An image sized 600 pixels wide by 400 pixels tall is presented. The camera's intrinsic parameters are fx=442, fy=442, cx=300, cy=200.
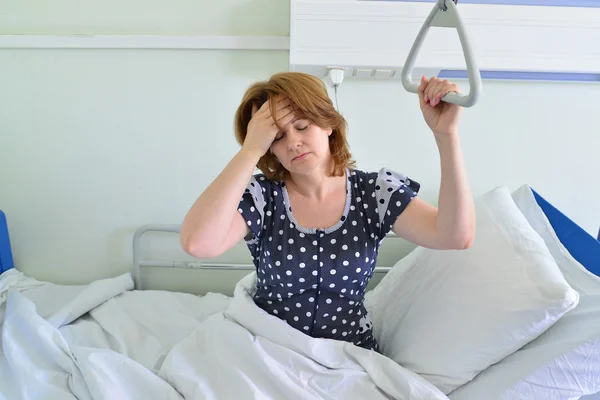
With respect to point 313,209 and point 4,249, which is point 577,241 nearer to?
point 313,209

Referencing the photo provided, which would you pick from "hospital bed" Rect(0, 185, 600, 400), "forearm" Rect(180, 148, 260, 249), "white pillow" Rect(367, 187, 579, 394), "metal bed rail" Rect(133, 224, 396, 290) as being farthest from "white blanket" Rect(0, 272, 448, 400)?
"metal bed rail" Rect(133, 224, 396, 290)

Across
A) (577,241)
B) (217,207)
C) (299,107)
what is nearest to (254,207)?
(217,207)

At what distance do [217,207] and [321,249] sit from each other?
10.0 inches

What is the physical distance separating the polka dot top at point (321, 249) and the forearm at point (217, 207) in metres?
0.09

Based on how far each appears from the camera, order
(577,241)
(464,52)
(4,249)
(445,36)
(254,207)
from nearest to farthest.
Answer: (464,52)
(254,207)
(577,241)
(445,36)
(4,249)

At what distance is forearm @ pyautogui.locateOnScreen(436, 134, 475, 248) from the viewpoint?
2.65ft

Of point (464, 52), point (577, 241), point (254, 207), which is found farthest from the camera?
point (577, 241)

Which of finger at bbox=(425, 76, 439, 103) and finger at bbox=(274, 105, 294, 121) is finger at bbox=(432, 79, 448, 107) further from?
finger at bbox=(274, 105, 294, 121)

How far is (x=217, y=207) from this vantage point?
82 cm

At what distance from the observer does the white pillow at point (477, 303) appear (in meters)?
0.93

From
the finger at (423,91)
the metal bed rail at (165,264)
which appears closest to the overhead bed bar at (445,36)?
the finger at (423,91)

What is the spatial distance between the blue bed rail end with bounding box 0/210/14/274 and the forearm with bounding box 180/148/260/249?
3.47 ft

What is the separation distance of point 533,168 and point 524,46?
42 cm

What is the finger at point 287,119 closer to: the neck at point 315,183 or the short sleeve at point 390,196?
the neck at point 315,183
